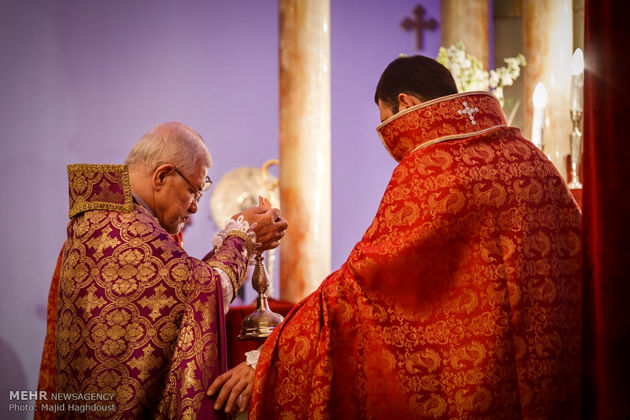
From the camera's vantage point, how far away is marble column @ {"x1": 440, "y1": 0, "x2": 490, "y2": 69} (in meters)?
6.56

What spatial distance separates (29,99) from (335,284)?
422 cm

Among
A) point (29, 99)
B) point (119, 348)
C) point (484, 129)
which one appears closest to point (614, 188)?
point (484, 129)

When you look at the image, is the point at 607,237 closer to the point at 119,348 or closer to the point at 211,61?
the point at 119,348

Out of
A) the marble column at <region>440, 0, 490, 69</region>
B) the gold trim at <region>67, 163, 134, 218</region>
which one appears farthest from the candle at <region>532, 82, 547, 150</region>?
the marble column at <region>440, 0, 490, 69</region>

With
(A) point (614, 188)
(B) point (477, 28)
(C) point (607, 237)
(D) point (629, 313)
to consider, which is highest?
(B) point (477, 28)

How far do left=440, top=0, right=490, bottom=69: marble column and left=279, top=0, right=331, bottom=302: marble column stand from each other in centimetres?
189

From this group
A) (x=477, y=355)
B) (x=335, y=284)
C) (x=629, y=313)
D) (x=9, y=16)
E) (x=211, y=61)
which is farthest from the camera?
(x=211, y=61)

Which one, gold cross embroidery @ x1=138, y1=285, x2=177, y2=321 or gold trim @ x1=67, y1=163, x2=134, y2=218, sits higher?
gold trim @ x1=67, y1=163, x2=134, y2=218

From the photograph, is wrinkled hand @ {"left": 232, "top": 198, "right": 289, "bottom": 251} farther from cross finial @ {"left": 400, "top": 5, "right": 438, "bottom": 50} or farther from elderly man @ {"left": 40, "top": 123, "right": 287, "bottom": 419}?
cross finial @ {"left": 400, "top": 5, "right": 438, "bottom": 50}

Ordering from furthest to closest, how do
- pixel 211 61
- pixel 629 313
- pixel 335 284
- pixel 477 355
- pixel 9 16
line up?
pixel 211 61 < pixel 9 16 < pixel 335 284 < pixel 477 355 < pixel 629 313

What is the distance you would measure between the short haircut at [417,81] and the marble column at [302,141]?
312 cm

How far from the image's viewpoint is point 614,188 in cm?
154

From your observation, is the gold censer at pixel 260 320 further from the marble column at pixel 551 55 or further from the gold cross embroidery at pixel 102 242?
the marble column at pixel 551 55

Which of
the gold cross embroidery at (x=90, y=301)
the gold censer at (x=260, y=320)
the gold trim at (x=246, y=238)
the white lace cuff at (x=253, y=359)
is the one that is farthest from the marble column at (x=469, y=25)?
the gold cross embroidery at (x=90, y=301)
